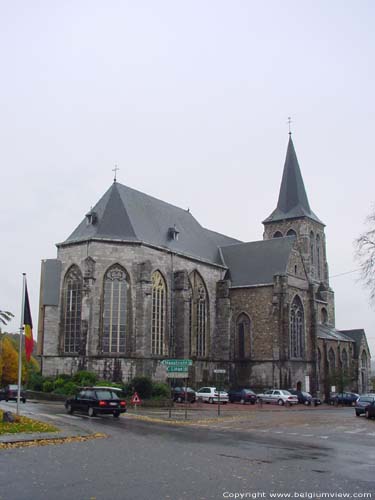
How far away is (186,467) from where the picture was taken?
11734mm

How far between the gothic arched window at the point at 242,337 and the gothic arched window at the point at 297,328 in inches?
143

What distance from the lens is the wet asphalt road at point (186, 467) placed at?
9375mm

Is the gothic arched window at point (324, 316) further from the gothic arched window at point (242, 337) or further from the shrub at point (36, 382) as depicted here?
the shrub at point (36, 382)

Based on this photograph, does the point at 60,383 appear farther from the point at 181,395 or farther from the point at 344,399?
the point at 344,399

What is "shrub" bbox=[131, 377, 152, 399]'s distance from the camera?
3697 cm

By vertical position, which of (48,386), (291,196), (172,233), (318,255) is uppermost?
(291,196)

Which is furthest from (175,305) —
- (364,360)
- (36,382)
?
(364,360)

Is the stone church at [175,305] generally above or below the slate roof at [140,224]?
below

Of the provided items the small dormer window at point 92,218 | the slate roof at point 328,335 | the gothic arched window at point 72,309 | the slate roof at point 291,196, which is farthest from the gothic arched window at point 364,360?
the small dormer window at point 92,218

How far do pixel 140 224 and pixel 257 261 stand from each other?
12608 mm

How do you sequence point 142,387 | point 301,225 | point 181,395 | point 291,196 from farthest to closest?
1. point 291,196
2. point 301,225
3. point 181,395
4. point 142,387

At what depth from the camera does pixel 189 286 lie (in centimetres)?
4703

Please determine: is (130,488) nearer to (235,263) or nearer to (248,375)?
(248,375)

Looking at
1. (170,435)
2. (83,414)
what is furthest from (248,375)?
(170,435)
